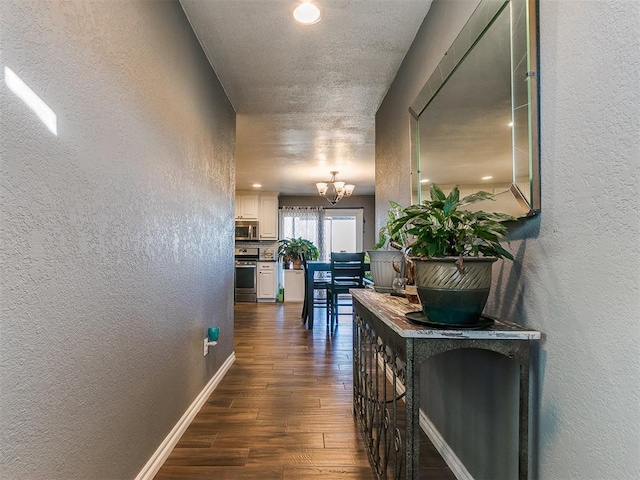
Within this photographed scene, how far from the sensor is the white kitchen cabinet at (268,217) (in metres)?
7.14

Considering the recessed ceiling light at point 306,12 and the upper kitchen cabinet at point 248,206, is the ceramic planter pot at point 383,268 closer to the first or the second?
the recessed ceiling light at point 306,12

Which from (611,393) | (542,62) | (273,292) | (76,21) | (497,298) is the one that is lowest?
(273,292)

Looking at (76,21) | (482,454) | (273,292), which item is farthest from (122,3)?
(273,292)

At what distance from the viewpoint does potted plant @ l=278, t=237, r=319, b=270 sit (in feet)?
22.1

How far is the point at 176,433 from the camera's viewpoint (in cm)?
179

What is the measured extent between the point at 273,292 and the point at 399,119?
526 cm

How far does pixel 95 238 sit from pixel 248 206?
6.09 m

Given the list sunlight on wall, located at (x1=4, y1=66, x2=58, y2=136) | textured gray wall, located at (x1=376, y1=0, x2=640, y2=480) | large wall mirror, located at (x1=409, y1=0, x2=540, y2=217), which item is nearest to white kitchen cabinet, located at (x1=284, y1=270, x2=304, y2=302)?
large wall mirror, located at (x1=409, y1=0, x2=540, y2=217)

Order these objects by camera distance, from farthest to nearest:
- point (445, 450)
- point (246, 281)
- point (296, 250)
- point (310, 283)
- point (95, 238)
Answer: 1. point (246, 281)
2. point (296, 250)
3. point (310, 283)
4. point (445, 450)
5. point (95, 238)

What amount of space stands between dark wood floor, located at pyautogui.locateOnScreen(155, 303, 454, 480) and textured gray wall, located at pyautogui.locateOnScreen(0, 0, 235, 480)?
22cm

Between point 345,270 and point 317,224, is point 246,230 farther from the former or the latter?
point 345,270

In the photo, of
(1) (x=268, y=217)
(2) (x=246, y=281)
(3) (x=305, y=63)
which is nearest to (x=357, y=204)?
(1) (x=268, y=217)

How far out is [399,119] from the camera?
2412 millimetres

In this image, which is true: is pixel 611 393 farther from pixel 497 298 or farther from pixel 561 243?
pixel 497 298
